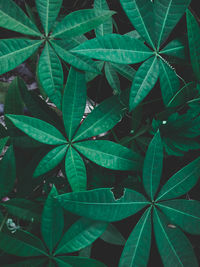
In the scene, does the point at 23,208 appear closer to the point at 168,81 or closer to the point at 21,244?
the point at 21,244

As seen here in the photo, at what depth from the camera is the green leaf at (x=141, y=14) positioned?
83 cm

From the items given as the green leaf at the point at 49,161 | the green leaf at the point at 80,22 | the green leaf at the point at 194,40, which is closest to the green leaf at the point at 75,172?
the green leaf at the point at 49,161

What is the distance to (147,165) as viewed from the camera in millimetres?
863

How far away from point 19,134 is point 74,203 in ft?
1.22

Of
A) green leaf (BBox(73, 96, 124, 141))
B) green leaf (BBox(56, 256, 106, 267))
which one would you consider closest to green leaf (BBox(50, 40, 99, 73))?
green leaf (BBox(73, 96, 124, 141))

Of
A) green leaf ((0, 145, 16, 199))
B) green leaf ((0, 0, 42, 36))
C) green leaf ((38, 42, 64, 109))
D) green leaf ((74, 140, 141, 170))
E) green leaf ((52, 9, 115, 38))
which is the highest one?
green leaf ((52, 9, 115, 38))

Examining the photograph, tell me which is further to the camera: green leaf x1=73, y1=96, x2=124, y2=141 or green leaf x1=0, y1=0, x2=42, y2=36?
green leaf x1=73, y1=96, x2=124, y2=141

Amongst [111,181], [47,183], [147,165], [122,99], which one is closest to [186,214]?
[147,165]

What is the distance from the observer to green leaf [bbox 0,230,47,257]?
856 mm

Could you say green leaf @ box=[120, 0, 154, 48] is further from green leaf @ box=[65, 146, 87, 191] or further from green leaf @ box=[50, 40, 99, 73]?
green leaf @ box=[65, 146, 87, 191]

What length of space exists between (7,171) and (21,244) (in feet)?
0.78

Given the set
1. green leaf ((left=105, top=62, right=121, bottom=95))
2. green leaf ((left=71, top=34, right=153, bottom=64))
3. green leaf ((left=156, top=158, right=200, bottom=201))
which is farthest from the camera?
green leaf ((left=105, top=62, right=121, bottom=95))

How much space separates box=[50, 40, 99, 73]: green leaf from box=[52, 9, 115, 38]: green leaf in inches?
1.4

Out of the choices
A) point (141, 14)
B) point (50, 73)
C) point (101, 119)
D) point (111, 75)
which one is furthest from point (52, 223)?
point (141, 14)
